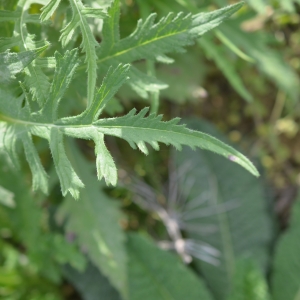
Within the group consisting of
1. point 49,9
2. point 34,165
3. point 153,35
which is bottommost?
point 34,165

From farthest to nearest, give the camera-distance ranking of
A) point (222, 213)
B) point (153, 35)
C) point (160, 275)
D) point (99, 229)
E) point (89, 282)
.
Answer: point (222, 213) < point (89, 282) < point (160, 275) < point (99, 229) < point (153, 35)

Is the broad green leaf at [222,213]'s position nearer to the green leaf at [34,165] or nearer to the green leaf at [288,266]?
the green leaf at [288,266]

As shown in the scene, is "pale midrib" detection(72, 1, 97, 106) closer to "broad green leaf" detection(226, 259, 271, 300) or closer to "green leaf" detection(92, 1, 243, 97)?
"green leaf" detection(92, 1, 243, 97)

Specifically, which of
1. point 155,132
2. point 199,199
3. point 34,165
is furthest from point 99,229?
point 155,132

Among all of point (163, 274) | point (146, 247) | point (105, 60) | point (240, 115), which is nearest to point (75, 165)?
point (146, 247)

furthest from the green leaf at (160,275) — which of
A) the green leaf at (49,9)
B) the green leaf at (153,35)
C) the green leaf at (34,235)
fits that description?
the green leaf at (49,9)

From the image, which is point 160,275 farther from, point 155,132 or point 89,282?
point 155,132
